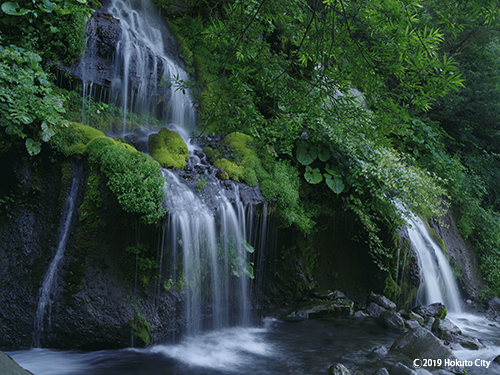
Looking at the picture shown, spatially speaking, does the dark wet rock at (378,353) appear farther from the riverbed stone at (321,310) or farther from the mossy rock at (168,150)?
the mossy rock at (168,150)

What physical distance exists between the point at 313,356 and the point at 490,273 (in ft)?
26.0

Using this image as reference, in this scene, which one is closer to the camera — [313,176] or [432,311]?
[432,311]

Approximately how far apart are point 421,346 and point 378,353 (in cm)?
61

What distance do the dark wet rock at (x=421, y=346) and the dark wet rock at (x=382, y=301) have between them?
6.35 ft

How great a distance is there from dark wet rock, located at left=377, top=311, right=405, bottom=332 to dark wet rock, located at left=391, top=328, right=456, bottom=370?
107cm

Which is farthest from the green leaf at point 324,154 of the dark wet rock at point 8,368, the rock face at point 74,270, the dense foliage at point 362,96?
the dark wet rock at point 8,368

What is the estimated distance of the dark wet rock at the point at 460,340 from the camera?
561cm

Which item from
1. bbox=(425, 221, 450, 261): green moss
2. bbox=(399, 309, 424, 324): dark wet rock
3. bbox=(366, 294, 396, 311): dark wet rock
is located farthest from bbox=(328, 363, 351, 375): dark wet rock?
bbox=(425, 221, 450, 261): green moss

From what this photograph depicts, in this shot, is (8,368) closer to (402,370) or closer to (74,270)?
(74,270)

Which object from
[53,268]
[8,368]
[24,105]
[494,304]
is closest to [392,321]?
[494,304]

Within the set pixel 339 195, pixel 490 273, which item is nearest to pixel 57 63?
pixel 339 195

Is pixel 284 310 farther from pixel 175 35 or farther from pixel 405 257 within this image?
pixel 175 35

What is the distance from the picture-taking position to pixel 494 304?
→ 8.97 metres

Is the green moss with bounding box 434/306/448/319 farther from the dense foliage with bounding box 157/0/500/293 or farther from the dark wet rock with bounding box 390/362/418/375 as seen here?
the dark wet rock with bounding box 390/362/418/375
